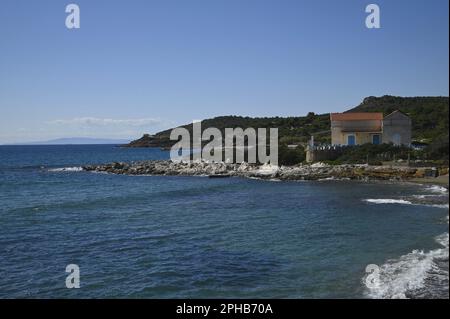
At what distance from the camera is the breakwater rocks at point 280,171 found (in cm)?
3912

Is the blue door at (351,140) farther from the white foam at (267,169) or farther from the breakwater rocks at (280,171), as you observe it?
the white foam at (267,169)

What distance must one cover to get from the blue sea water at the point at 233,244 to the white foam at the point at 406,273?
0.03 m

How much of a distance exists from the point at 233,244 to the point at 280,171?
28455 mm

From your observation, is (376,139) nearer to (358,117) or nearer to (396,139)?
(396,139)

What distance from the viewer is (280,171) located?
45375mm

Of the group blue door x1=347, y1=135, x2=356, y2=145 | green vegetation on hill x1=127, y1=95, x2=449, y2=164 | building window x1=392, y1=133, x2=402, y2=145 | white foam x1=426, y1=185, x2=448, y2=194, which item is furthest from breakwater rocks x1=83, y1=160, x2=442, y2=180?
building window x1=392, y1=133, x2=402, y2=145

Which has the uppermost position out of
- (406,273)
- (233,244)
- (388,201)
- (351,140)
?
(351,140)

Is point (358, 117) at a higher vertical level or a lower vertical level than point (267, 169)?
higher

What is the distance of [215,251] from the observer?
16344mm

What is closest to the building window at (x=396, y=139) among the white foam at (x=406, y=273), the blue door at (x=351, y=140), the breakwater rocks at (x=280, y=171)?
the blue door at (x=351, y=140)

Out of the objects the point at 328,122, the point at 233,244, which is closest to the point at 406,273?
the point at 233,244
